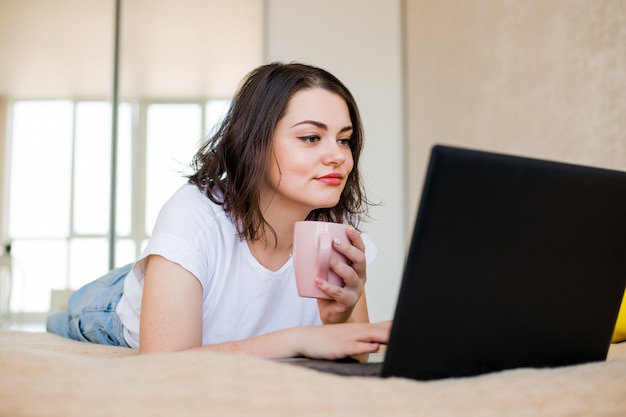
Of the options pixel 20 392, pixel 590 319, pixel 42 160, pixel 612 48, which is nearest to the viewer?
pixel 20 392

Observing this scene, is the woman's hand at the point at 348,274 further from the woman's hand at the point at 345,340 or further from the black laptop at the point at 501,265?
the black laptop at the point at 501,265

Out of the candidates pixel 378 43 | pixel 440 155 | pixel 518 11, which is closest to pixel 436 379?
pixel 440 155

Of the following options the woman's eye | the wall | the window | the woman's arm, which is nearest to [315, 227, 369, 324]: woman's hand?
the woman's arm

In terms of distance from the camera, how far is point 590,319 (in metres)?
0.85

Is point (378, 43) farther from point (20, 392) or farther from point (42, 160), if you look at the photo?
point (20, 392)

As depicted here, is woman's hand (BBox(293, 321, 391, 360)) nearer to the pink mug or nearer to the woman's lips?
the pink mug

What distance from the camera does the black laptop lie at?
2.16ft

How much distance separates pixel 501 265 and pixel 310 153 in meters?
0.78

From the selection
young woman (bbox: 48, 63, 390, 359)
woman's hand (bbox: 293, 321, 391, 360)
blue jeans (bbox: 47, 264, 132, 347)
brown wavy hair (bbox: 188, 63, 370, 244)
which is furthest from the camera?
blue jeans (bbox: 47, 264, 132, 347)

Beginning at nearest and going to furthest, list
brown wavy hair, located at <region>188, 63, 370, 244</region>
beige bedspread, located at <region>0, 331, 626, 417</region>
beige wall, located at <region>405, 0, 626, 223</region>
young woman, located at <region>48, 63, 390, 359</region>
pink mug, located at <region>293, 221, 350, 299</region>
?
beige bedspread, located at <region>0, 331, 626, 417</region> → pink mug, located at <region>293, 221, 350, 299</region> → young woman, located at <region>48, 63, 390, 359</region> → brown wavy hair, located at <region>188, 63, 370, 244</region> → beige wall, located at <region>405, 0, 626, 223</region>

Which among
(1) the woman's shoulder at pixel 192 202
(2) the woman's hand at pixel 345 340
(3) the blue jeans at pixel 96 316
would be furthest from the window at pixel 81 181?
(2) the woman's hand at pixel 345 340

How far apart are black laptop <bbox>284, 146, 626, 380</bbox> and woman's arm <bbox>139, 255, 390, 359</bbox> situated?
0.16m

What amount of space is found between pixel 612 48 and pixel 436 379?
1.91 metres

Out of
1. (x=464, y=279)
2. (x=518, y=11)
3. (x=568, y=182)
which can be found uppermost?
(x=518, y=11)
